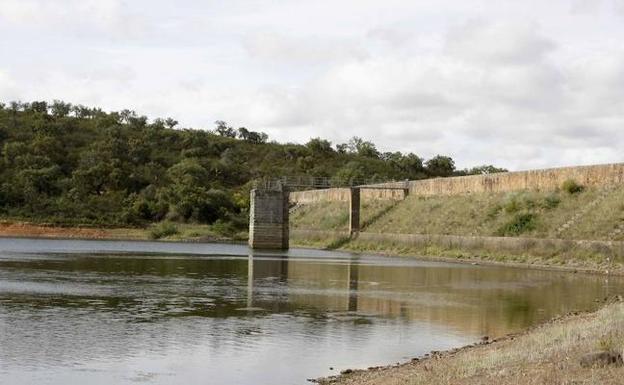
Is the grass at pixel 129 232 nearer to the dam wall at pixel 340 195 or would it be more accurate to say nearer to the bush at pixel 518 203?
the dam wall at pixel 340 195

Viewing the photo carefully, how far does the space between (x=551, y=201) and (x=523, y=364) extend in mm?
46211

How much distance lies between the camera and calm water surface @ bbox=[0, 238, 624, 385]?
17.7 m

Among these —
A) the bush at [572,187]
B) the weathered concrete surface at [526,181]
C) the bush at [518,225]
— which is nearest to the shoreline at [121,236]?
the bush at [518,225]

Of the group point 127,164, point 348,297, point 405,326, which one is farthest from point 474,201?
point 127,164

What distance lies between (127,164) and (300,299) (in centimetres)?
9941

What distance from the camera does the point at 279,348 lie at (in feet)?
65.7

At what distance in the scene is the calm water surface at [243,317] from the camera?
58.0 feet

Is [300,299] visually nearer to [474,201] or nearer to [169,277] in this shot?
[169,277]

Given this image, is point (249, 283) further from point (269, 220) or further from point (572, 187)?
point (269, 220)

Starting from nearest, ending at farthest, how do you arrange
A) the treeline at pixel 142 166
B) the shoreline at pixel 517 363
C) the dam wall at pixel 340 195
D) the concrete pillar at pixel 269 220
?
1. the shoreline at pixel 517 363
2. the concrete pillar at pixel 269 220
3. the dam wall at pixel 340 195
4. the treeline at pixel 142 166

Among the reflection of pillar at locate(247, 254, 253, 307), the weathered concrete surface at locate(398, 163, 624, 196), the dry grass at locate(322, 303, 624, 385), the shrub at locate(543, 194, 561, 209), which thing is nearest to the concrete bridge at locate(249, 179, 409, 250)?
the weathered concrete surface at locate(398, 163, 624, 196)

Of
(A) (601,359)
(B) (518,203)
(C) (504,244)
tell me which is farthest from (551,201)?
(A) (601,359)

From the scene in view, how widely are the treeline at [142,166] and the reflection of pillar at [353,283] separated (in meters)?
55.0

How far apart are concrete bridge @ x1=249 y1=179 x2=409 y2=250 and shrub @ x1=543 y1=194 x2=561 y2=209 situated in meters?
23.5
